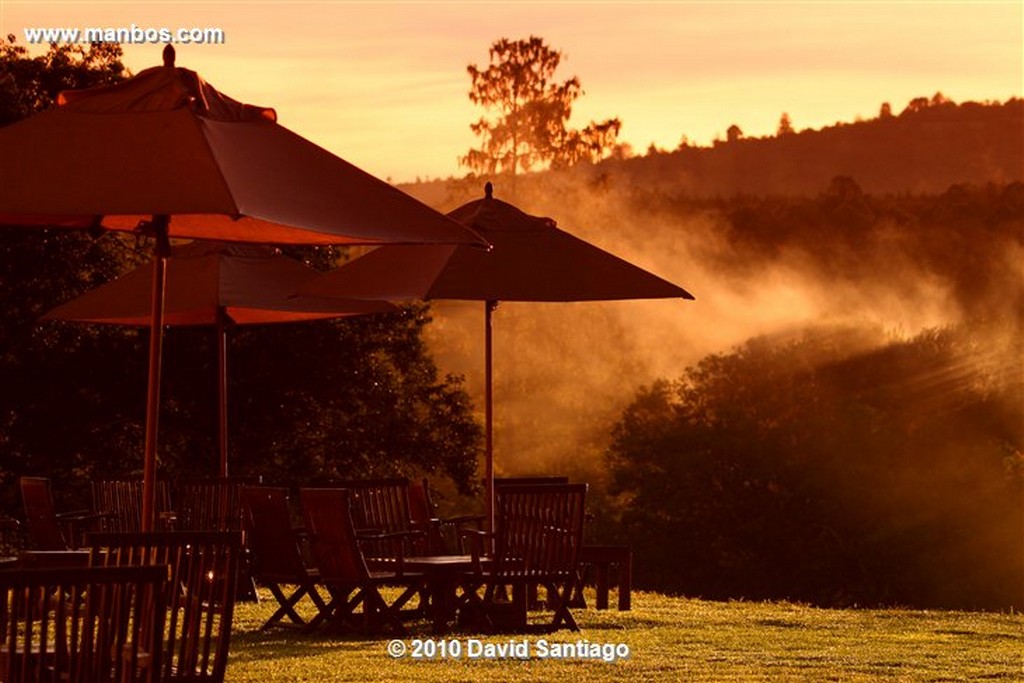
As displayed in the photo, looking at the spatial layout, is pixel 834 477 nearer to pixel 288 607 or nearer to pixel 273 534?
pixel 288 607

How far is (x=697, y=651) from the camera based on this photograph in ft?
34.2

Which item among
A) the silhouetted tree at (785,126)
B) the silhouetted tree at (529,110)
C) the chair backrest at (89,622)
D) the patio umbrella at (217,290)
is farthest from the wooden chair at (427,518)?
the silhouetted tree at (785,126)

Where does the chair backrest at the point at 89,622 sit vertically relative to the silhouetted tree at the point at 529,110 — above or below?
below

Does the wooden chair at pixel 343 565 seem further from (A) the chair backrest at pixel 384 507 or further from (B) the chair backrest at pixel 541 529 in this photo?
(A) the chair backrest at pixel 384 507

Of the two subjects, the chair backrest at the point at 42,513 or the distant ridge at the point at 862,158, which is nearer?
the chair backrest at the point at 42,513

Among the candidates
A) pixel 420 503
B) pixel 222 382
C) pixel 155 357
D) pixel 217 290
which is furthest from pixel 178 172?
pixel 222 382

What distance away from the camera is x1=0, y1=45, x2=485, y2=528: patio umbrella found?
6516 millimetres

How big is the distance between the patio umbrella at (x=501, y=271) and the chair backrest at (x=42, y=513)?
235 cm

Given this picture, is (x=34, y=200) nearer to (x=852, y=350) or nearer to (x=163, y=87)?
(x=163, y=87)

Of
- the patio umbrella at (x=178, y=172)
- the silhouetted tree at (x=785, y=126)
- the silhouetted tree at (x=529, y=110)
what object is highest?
the silhouetted tree at (x=785, y=126)

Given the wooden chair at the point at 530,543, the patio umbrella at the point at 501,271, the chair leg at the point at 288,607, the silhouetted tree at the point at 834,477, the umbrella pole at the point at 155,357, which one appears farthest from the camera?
the silhouetted tree at the point at 834,477

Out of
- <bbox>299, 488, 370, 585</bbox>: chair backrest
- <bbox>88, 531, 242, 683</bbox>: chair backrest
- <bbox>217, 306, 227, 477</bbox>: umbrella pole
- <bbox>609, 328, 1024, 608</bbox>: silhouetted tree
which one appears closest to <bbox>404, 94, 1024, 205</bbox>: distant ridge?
<bbox>609, 328, 1024, 608</bbox>: silhouetted tree

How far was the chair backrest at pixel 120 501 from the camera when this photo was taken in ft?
42.5

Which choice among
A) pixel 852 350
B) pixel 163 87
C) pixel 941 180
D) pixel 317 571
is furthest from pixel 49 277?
pixel 941 180
